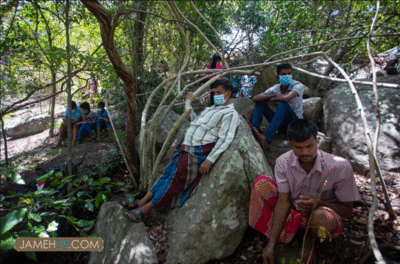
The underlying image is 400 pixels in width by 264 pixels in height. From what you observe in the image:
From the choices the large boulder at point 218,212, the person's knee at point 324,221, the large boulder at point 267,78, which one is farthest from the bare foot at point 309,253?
the large boulder at point 267,78

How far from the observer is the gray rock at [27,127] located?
335 inches

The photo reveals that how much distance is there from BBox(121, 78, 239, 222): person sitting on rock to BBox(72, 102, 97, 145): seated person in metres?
3.99

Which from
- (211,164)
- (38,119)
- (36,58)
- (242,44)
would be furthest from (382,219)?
(38,119)

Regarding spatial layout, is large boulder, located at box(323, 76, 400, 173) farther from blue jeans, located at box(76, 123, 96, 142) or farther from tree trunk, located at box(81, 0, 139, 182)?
blue jeans, located at box(76, 123, 96, 142)

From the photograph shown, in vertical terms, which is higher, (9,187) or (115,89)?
(115,89)

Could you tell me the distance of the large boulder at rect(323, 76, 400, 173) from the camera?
3.06m

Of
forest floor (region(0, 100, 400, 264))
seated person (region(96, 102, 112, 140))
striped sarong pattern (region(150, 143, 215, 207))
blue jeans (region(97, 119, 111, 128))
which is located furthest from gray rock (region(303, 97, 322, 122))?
blue jeans (region(97, 119, 111, 128))

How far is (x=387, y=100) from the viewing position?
3.49 metres

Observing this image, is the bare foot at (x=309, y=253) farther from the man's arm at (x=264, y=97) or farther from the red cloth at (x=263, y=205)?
the man's arm at (x=264, y=97)

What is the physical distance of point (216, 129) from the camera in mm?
2674

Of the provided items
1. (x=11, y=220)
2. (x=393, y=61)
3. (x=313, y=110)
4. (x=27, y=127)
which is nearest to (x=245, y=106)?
(x=313, y=110)

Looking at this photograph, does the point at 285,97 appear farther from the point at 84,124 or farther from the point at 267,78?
the point at 84,124

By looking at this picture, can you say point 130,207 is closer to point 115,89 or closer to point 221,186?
point 221,186

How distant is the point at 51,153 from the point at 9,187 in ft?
4.85
